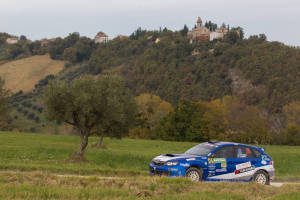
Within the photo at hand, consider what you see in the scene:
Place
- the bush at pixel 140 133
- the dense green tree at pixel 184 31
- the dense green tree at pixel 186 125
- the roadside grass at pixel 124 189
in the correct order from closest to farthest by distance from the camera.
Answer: the roadside grass at pixel 124 189, the dense green tree at pixel 186 125, the bush at pixel 140 133, the dense green tree at pixel 184 31

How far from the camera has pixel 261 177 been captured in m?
14.4

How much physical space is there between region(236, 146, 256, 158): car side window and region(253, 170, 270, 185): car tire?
0.69m

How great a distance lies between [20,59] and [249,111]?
108193 millimetres

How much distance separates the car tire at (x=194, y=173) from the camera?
13367 mm

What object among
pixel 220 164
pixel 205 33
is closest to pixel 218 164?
pixel 220 164

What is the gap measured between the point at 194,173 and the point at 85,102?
8.19 meters

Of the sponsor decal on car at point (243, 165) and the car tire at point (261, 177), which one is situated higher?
the sponsor decal on car at point (243, 165)

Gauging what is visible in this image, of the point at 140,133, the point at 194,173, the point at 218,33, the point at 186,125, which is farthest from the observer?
the point at 218,33

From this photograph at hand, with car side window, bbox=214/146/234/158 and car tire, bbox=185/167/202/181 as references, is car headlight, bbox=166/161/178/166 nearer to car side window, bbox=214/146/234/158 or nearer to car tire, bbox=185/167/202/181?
car tire, bbox=185/167/202/181

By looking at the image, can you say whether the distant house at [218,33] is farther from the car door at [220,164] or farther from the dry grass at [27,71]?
the car door at [220,164]

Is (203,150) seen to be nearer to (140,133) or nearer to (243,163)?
(243,163)

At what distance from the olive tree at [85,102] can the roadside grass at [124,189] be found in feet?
→ 26.9

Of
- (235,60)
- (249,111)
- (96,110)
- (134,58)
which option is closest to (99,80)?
(96,110)

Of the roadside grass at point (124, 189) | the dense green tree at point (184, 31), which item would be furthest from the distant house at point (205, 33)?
the roadside grass at point (124, 189)
